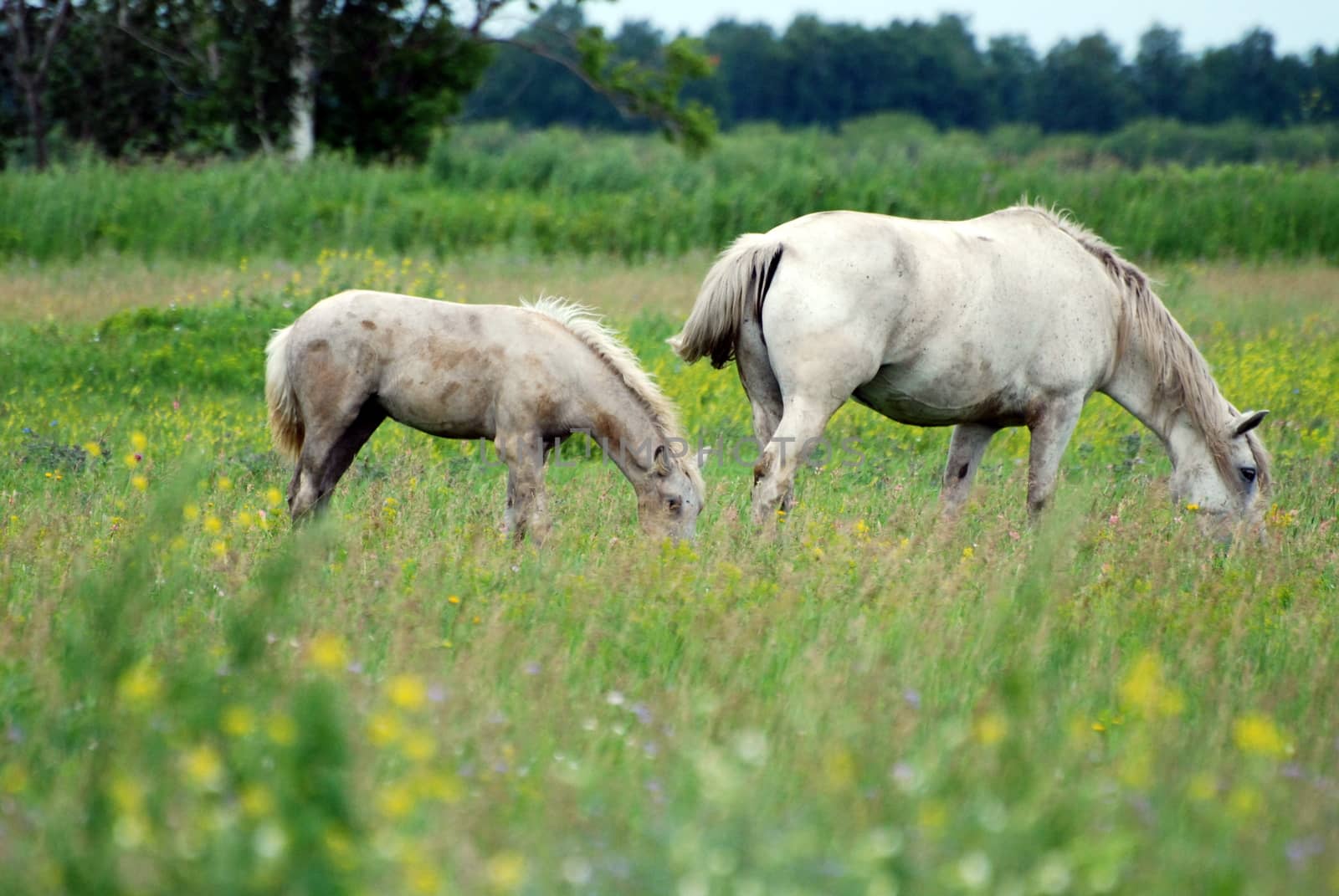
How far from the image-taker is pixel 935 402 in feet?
20.9

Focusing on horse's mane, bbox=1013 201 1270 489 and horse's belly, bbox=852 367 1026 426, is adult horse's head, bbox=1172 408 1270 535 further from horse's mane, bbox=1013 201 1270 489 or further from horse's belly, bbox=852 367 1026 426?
horse's belly, bbox=852 367 1026 426

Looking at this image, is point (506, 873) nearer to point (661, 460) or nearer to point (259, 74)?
point (661, 460)

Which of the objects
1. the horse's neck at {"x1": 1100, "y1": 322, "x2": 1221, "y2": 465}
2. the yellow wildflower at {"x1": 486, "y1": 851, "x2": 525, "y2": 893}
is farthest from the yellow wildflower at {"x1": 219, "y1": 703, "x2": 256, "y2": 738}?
the horse's neck at {"x1": 1100, "y1": 322, "x2": 1221, "y2": 465}

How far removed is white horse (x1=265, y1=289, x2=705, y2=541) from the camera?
6.03 meters

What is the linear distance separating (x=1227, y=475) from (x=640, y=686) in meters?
4.24

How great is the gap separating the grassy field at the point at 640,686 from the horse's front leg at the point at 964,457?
0.66 feet

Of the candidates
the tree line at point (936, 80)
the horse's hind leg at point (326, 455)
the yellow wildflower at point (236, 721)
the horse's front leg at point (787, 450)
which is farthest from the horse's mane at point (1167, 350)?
the tree line at point (936, 80)

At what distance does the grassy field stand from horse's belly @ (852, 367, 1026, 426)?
0.49 m

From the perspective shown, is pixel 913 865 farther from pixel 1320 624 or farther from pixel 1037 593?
pixel 1320 624

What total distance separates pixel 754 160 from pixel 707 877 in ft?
58.7

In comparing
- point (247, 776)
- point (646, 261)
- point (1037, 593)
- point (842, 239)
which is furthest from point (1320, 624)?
point (646, 261)

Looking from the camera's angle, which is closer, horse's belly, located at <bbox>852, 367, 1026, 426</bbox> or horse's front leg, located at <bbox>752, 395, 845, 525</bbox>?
horse's front leg, located at <bbox>752, 395, 845, 525</bbox>

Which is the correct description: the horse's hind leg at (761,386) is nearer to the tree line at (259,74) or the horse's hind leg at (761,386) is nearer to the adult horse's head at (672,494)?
the adult horse's head at (672,494)

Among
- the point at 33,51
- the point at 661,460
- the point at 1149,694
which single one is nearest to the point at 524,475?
the point at 661,460
